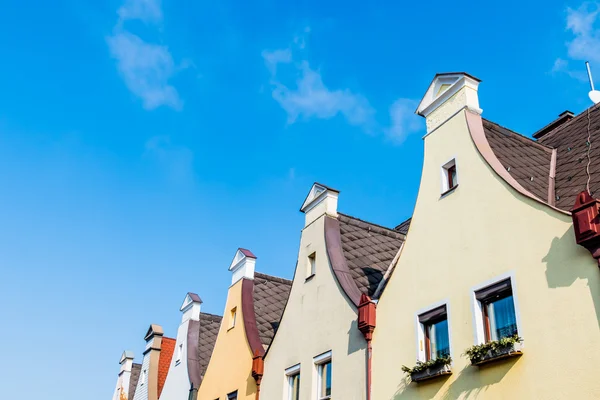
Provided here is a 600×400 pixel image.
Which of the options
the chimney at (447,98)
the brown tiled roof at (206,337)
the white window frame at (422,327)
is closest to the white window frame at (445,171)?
the chimney at (447,98)

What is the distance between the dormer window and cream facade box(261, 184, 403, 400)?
412 cm

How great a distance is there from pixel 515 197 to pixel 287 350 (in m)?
9.74

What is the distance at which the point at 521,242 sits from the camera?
12945mm

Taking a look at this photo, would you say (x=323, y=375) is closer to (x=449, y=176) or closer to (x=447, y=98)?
(x=449, y=176)

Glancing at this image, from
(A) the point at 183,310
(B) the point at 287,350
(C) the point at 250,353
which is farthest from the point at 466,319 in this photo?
(A) the point at 183,310

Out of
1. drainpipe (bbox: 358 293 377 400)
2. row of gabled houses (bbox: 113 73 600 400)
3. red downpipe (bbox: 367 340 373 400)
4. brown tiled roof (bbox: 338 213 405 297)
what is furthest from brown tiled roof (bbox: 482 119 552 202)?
brown tiled roof (bbox: 338 213 405 297)

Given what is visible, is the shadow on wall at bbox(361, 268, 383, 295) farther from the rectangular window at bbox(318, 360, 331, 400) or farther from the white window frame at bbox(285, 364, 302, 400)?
the white window frame at bbox(285, 364, 302, 400)

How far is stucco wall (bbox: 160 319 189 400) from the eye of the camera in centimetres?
2774

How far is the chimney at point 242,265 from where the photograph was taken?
2656cm

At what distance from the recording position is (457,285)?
1417cm

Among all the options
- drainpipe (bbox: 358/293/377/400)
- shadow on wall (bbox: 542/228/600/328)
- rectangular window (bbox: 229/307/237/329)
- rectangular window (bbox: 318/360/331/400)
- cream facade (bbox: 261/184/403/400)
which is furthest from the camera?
rectangular window (bbox: 229/307/237/329)

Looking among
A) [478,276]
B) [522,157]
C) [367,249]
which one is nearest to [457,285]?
[478,276]

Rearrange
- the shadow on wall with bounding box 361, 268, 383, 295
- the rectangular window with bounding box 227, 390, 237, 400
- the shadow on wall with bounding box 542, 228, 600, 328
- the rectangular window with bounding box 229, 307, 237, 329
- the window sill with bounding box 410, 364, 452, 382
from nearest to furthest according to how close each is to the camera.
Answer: the shadow on wall with bounding box 542, 228, 600, 328 < the window sill with bounding box 410, 364, 452, 382 < the shadow on wall with bounding box 361, 268, 383, 295 < the rectangular window with bounding box 227, 390, 237, 400 < the rectangular window with bounding box 229, 307, 237, 329

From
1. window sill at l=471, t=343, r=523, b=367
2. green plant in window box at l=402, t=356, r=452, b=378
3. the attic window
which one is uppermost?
the attic window
